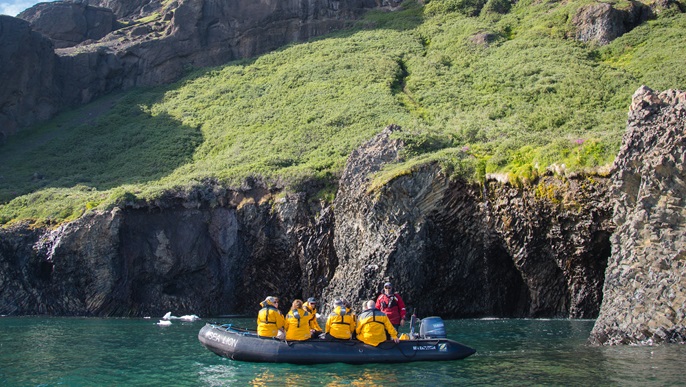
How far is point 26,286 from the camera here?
1699 inches

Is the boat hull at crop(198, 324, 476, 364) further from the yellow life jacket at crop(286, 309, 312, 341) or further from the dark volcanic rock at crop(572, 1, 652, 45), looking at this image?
the dark volcanic rock at crop(572, 1, 652, 45)

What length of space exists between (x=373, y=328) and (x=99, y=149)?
167 feet

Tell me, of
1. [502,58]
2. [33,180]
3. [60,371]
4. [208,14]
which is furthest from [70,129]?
[60,371]

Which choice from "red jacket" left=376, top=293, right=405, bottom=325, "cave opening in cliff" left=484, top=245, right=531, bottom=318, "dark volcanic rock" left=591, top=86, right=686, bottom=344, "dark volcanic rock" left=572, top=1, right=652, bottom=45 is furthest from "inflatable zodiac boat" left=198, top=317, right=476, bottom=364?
"dark volcanic rock" left=572, top=1, right=652, bottom=45

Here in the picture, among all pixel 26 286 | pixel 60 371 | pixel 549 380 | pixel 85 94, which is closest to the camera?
pixel 549 380

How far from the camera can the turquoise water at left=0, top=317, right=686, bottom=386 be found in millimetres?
18328

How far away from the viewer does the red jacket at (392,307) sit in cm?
2420

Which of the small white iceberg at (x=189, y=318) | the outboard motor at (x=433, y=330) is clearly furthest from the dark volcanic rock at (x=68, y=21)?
the outboard motor at (x=433, y=330)

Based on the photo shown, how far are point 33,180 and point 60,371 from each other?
42108mm

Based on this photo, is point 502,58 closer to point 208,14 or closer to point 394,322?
point 208,14

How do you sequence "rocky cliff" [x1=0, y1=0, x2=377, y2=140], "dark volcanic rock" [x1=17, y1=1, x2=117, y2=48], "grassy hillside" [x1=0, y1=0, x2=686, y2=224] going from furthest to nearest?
"dark volcanic rock" [x1=17, y1=1, x2=117, y2=48] < "rocky cliff" [x1=0, y1=0, x2=377, y2=140] < "grassy hillside" [x1=0, y1=0, x2=686, y2=224]

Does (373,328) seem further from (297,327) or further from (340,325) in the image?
(297,327)

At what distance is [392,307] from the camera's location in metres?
24.3

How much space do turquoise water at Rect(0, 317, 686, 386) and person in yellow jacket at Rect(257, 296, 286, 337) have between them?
1135 mm
